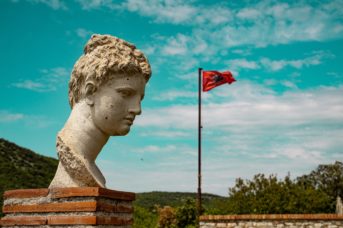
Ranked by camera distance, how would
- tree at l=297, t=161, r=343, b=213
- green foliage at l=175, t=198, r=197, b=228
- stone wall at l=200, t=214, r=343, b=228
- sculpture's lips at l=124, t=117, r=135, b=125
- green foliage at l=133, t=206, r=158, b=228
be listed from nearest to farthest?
sculpture's lips at l=124, t=117, r=135, b=125 → stone wall at l=200, t=214, r=343, b=228 → green foliage at l=175, t=198, r=197, b=228 → green foliage at l=133, t=206, r=158, b=228 → tree at l=297, t=161, r=343, b=213

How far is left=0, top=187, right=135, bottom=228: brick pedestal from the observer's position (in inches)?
162

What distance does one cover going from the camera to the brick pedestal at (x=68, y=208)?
162 inches

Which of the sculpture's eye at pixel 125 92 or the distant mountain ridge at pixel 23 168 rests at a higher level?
the distant mountain ridge at pixel 23 168

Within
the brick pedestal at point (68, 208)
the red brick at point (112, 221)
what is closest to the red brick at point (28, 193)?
the brick pedestal at point (68, 208)

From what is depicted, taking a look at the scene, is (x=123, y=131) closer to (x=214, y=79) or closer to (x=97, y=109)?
(x=97, y=109)

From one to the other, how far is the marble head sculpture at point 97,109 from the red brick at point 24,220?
0.36 m

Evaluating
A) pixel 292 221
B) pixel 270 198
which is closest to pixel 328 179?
pixel 270 198

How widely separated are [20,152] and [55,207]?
33.6 metres

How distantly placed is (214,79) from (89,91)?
17540mm

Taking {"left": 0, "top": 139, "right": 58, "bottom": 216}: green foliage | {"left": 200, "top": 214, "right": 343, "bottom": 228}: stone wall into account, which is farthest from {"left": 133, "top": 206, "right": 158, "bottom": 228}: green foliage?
{"left": 0, "top": 139, "right": 58, "bottom": 216}: green foliage

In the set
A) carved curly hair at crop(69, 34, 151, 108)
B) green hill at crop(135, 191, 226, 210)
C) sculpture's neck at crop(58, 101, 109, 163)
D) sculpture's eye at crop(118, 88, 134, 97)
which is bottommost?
sculpture's neck at crop(58, 101, 109, 163)

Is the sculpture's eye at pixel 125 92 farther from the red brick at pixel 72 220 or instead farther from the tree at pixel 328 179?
the tree at pixel 328 179

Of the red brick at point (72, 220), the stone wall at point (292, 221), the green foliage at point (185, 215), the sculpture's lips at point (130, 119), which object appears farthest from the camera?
the green foliage at point (185, 215)

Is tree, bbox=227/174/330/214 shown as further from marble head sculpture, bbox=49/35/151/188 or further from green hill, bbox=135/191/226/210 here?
green hill, bbox=135/191/226/210
